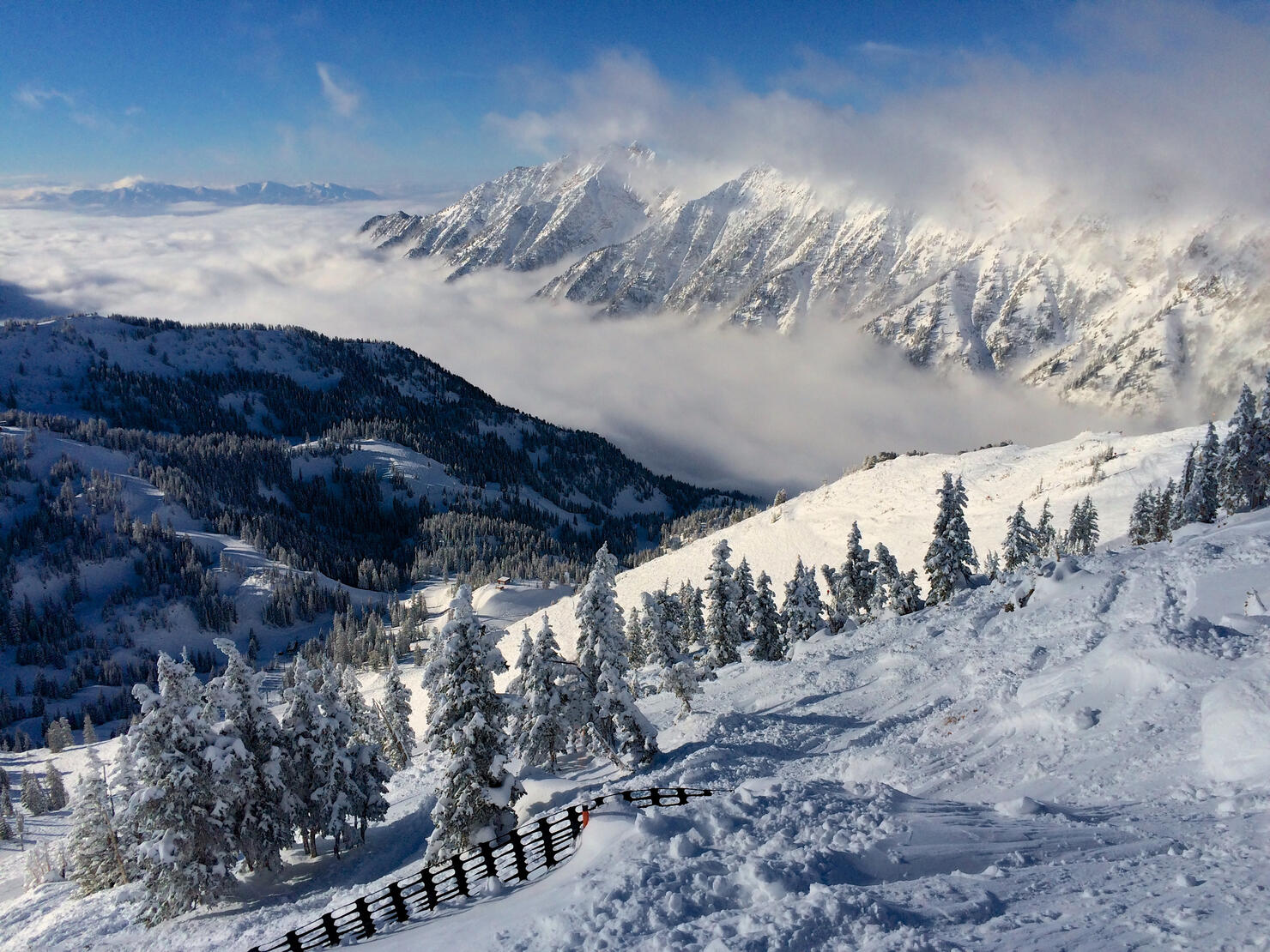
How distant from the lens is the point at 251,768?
32.0m

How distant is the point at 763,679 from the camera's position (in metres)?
50.1

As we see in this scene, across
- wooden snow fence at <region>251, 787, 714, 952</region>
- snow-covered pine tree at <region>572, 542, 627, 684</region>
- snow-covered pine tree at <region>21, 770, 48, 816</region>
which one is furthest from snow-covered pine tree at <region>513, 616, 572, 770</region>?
snow-covered pine tree at <region>21, 770, 48, 816</region>

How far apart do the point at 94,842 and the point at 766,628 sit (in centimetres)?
5400

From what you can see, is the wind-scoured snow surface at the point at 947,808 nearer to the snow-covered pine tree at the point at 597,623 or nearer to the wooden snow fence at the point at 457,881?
the wooden snow fence at the point at 457,881

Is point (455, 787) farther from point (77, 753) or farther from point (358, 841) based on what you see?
point (77, 753)

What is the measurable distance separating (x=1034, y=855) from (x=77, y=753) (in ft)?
578

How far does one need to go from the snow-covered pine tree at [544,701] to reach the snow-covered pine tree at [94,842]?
26748 millimetres

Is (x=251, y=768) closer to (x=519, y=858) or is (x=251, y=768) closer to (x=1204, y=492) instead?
(x=519, y=858)

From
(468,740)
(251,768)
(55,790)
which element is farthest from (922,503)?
(55,790)

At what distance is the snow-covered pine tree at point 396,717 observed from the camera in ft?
205

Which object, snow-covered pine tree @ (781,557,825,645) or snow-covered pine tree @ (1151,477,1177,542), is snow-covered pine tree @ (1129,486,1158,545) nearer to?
snow-covered pine tree @ (1151,477,1177,542)

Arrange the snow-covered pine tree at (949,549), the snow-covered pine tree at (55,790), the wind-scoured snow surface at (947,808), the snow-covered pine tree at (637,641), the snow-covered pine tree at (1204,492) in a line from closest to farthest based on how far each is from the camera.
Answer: the wind-scoured snow surface at (947,808)
the snow-covered pine tree at (949,549)
the snow-covered pine tree at (1204,492)
the snow-covered pine tree at (637,641)
the snow-covered pine tree at (55,790)

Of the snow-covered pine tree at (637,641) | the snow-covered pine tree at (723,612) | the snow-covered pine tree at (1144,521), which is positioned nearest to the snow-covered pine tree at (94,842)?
the snow-covered pine tree at (723,612)

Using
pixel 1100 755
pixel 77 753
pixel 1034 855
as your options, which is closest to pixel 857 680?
pixel 1100 755
